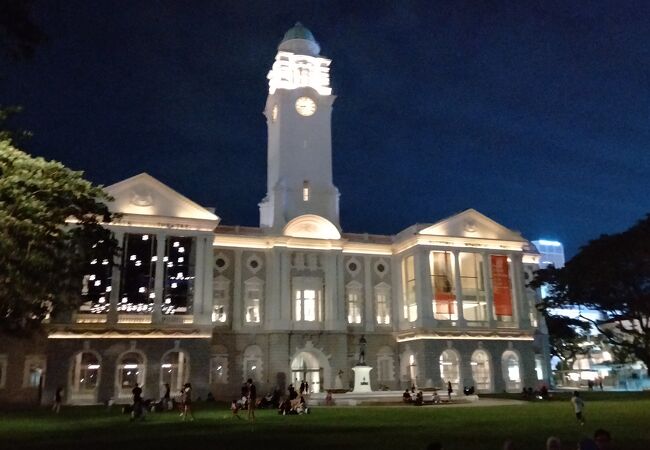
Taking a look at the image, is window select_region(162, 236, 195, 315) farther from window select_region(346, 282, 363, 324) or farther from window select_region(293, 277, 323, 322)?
window select_region(346, 282, 363, 324)

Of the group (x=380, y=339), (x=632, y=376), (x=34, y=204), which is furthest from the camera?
(x=632, y=376)

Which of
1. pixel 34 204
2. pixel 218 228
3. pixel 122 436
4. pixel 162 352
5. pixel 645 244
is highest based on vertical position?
pixel 218 228

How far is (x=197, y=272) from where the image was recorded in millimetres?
39500

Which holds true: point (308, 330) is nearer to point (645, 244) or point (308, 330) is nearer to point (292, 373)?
point (292, 373)

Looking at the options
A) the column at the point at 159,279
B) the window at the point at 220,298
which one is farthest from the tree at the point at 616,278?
the column at the point at 159,279

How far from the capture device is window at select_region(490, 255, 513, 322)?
151 feet

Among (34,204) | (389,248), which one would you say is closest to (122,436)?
(34,204)

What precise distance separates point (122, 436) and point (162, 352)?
20455mm

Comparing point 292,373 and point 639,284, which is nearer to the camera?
point 639,284

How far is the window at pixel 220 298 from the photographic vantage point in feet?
140

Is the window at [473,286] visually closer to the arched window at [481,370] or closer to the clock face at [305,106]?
the arched window at [481,370]

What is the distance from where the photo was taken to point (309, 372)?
43219mm

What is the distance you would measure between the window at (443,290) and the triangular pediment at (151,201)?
1625cm

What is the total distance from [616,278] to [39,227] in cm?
3495
